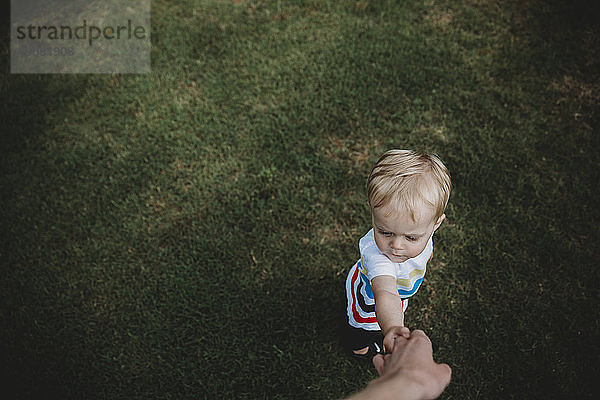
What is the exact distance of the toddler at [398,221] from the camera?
1625 mm

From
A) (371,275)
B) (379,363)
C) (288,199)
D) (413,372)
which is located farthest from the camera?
(288,199)

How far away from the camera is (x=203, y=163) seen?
3385 mm

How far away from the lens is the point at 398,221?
1646 mm

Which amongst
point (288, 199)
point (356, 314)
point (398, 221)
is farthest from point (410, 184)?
point (288, 199)

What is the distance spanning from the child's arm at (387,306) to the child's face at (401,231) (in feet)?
0.36

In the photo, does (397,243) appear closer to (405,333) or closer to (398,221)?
(398,221)

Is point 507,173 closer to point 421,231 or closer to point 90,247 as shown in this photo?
point 421,231

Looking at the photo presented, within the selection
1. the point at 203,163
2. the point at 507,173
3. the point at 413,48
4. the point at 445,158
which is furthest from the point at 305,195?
the point at 413,48

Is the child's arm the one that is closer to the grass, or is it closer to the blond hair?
the blond hair

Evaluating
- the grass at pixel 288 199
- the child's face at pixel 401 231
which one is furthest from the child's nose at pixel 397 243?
the grass at pixel 288 199

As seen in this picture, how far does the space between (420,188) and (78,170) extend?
2821mm

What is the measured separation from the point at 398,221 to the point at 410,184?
14cm

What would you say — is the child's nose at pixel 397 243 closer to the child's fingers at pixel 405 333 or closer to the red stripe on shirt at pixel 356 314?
the child's fingers at pixel 405 333

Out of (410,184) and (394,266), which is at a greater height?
(410,184)
